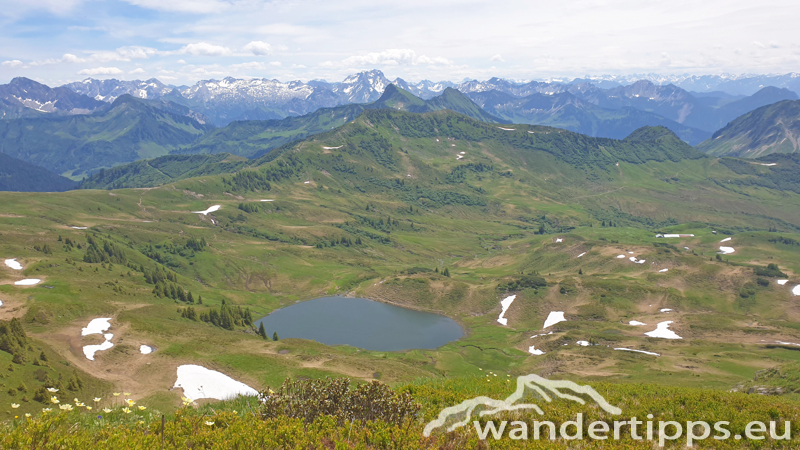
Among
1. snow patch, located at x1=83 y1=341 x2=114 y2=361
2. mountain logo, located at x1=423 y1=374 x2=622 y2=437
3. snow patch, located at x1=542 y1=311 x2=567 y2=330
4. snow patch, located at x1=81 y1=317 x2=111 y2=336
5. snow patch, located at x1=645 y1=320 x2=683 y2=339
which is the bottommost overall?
snow patch, located at x1=542 y1=311 x2=567 y2=330

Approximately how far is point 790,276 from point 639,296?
224ft

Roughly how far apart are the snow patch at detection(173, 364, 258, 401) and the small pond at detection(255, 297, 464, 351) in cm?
7906

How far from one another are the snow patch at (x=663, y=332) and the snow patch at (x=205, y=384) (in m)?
122

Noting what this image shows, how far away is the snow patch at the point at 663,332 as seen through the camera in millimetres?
136500

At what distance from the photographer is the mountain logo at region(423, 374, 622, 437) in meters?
21.0

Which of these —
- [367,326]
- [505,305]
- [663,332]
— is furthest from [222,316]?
[663,332]

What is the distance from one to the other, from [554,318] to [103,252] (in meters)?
186

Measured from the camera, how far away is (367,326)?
17362cm

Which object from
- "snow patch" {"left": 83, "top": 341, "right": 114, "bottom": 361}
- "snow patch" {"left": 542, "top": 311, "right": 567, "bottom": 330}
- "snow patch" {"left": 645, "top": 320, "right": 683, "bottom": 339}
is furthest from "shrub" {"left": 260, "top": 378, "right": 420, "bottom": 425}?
"snow patch" {"left": 542, "top": 311, "right": 567, "bottom": 330}

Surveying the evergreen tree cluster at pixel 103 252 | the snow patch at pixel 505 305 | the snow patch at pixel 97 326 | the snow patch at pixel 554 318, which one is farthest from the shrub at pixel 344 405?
the evergreen tree cluster at pixel 103 252

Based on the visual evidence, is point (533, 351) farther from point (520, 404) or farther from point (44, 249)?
point (44, 249)

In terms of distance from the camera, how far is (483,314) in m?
182

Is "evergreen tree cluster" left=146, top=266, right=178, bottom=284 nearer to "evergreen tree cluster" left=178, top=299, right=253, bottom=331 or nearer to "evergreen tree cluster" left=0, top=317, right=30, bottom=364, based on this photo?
"evergreen tree cluster" left=178, top=299, right=253, bottom=331

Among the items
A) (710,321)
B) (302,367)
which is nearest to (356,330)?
(302,367)
